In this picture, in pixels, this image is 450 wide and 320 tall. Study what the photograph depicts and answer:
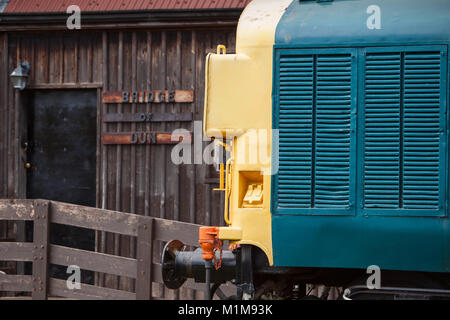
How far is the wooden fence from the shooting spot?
8664mm

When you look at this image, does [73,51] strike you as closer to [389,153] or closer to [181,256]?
[181,256]

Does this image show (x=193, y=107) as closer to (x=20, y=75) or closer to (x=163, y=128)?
(x=163, y=128)

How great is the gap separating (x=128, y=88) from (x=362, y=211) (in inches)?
235

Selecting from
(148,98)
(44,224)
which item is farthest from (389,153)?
(148,98)

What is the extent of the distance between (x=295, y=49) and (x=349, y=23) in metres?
0.45

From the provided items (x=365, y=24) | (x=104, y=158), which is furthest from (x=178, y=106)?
(x=365, y=24)

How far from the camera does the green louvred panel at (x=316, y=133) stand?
556 centimetres

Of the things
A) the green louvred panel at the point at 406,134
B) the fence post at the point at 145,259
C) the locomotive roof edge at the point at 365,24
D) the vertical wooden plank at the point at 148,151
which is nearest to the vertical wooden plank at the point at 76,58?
the vertical wooden plank at the point at 148,151

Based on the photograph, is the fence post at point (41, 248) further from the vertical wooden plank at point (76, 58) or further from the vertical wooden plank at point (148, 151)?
the vertical wooden plank at point (76, 58)

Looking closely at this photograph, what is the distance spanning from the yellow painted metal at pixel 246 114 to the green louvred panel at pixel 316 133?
12 centimetres

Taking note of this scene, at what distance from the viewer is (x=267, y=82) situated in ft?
18.7

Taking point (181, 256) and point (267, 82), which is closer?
point (267, 82)
